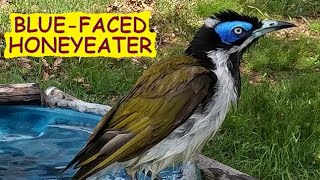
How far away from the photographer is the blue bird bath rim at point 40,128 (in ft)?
16.4

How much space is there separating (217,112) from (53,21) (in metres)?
4.58

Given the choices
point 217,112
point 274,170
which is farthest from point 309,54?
point 217,112

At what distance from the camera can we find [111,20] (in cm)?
809

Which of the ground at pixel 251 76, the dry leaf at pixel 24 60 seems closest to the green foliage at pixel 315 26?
the ground at pixel 251 76

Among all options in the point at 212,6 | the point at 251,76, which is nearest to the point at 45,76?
the point at 251,76

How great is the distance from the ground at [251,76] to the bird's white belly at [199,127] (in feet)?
5.04

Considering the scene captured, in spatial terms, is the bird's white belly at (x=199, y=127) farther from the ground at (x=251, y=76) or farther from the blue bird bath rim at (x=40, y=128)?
the ground at (x=251, y=76)


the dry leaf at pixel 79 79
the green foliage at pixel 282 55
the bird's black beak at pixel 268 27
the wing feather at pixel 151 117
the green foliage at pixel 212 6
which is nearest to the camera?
the wing feather at pixel 151 117

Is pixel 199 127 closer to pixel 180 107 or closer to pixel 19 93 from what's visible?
pixel 180 107

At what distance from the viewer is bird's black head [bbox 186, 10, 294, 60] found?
11.8 ft

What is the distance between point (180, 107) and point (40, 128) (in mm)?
2376

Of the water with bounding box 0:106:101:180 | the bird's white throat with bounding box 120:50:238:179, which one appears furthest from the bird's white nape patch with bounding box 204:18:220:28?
the water with bounding box 0:106:101:180

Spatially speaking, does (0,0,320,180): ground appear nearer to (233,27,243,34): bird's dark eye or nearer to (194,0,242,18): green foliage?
(194,0,242,18): green foliage

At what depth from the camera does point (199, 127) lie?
3553 millimetres
